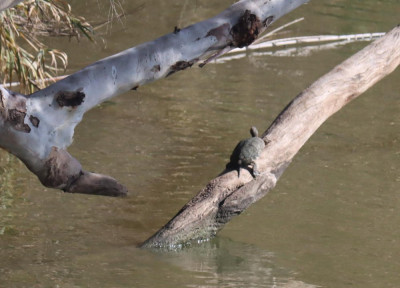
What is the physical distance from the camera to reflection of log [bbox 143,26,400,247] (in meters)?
6.04

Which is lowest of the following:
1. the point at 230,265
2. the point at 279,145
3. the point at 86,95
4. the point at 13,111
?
the point at 230,265

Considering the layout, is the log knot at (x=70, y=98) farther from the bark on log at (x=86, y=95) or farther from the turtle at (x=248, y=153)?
the turtle at (x=248, y=153)

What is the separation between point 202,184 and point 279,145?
1418 mm

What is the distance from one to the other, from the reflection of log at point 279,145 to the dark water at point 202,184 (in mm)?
186

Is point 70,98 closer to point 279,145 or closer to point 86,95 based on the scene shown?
point 86,95

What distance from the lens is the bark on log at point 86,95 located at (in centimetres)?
372

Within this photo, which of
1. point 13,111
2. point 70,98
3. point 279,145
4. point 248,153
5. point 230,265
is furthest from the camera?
point 279,145

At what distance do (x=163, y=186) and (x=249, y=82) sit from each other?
341 centimetres

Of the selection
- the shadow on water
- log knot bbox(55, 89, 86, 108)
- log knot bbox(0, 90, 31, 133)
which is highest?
log knot bbox(55, 89, 86, 108)

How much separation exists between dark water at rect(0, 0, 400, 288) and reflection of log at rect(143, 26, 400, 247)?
0.19 meters

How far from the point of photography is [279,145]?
6328 millimetres

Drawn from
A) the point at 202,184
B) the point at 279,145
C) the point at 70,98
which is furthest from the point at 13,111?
the point at 202,184

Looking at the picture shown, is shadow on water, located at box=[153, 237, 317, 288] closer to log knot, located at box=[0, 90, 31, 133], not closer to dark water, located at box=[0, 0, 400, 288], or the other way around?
dark water, located at box=[0, 0, 400, 288]

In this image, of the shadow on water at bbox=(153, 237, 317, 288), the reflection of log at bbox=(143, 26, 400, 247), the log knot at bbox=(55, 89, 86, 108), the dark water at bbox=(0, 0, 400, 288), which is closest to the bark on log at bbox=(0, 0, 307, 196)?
the log knot at bbox=(55, 89, 86, 108)
